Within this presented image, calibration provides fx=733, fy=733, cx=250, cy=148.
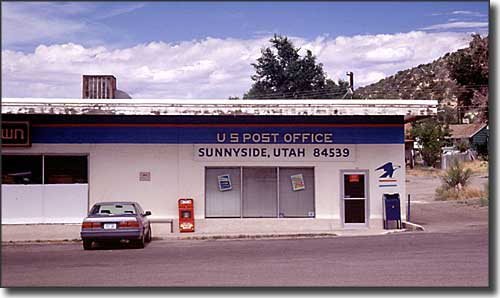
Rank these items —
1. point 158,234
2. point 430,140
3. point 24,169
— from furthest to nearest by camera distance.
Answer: point 430,140 < point 24,169 < point 158,234

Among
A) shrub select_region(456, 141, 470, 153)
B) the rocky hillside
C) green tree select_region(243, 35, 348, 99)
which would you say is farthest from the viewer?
shrub select_region(456, 141, 470, 153)

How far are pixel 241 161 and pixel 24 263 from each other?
30.8 feet

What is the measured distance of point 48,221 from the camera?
23.8 meters

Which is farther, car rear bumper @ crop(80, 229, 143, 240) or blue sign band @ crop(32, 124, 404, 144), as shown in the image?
blue sign band @ crop(32, 124, 404, 144)

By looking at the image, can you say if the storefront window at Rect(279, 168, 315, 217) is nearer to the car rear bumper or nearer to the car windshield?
the car windshield

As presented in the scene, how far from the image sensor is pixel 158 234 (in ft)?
76.4

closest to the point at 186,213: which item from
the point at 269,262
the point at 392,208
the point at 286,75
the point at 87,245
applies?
the point at 87,245

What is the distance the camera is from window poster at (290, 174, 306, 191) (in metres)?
24.3

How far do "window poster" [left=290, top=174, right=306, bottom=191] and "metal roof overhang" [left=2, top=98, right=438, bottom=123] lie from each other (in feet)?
7.63

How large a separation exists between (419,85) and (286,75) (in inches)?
1138

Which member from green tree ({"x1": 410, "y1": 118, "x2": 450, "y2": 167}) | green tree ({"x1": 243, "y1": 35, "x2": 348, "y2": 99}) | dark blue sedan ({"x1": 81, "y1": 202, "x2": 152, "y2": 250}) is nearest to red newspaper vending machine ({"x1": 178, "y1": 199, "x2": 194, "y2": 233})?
dark blue sedan ({"x1": 81, "y1": 202, "x2": 152, "y2": 250})

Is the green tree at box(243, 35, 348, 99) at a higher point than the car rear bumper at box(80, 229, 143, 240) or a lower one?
higher

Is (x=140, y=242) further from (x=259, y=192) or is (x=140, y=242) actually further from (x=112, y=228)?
(x=259, y=192)

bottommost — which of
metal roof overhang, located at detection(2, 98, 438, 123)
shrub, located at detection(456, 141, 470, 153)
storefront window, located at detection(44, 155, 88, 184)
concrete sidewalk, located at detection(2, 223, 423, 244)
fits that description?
concrete sidewalk, located at detection(2, 223, 423, 244)
